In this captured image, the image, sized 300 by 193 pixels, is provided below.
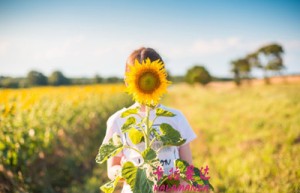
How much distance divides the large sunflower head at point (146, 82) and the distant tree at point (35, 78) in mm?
3850

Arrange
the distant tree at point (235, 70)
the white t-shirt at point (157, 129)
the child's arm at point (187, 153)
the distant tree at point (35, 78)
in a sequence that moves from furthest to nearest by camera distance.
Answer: the distant tree at point (235, 70) < the distant tree at point (35, 78) < the child's arm at point (187, 153) < the white t-shirt at point (157, 129)

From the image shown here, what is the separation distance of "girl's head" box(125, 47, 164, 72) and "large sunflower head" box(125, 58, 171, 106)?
0.33 metres

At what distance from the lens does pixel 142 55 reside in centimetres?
202

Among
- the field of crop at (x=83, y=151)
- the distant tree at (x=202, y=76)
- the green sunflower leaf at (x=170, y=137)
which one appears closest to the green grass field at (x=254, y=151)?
the field of crop at (x=83, y=151)

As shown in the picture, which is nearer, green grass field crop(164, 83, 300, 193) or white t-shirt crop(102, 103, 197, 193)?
white t-shirt crop(102, 103, 197, 193)

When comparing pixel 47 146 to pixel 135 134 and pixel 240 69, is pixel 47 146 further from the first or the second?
pixel 240 69

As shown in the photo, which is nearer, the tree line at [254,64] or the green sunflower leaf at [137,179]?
the green sunflower leaf at [137,179]

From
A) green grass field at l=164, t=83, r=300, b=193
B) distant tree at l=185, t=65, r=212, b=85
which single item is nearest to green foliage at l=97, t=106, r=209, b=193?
green grass field at l=164, t=83, r=300, b=193

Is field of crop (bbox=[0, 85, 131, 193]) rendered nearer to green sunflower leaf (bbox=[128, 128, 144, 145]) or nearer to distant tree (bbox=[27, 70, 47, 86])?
distant tree (bbox=[27, 70, 47, 86])

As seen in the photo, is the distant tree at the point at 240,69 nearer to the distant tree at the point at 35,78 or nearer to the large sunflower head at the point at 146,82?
the distant tree at the point at 35,78

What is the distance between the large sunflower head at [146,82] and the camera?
168 cm

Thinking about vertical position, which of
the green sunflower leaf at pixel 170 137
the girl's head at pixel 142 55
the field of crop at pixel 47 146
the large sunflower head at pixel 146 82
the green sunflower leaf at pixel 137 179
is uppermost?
the girl's head at pixel 142 55

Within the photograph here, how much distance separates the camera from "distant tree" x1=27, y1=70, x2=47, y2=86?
5.14 metres

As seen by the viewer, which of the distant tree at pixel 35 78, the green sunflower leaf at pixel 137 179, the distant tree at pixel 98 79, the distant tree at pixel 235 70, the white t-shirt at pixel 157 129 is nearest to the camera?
the green sunflower leaf at pixel 137 179
